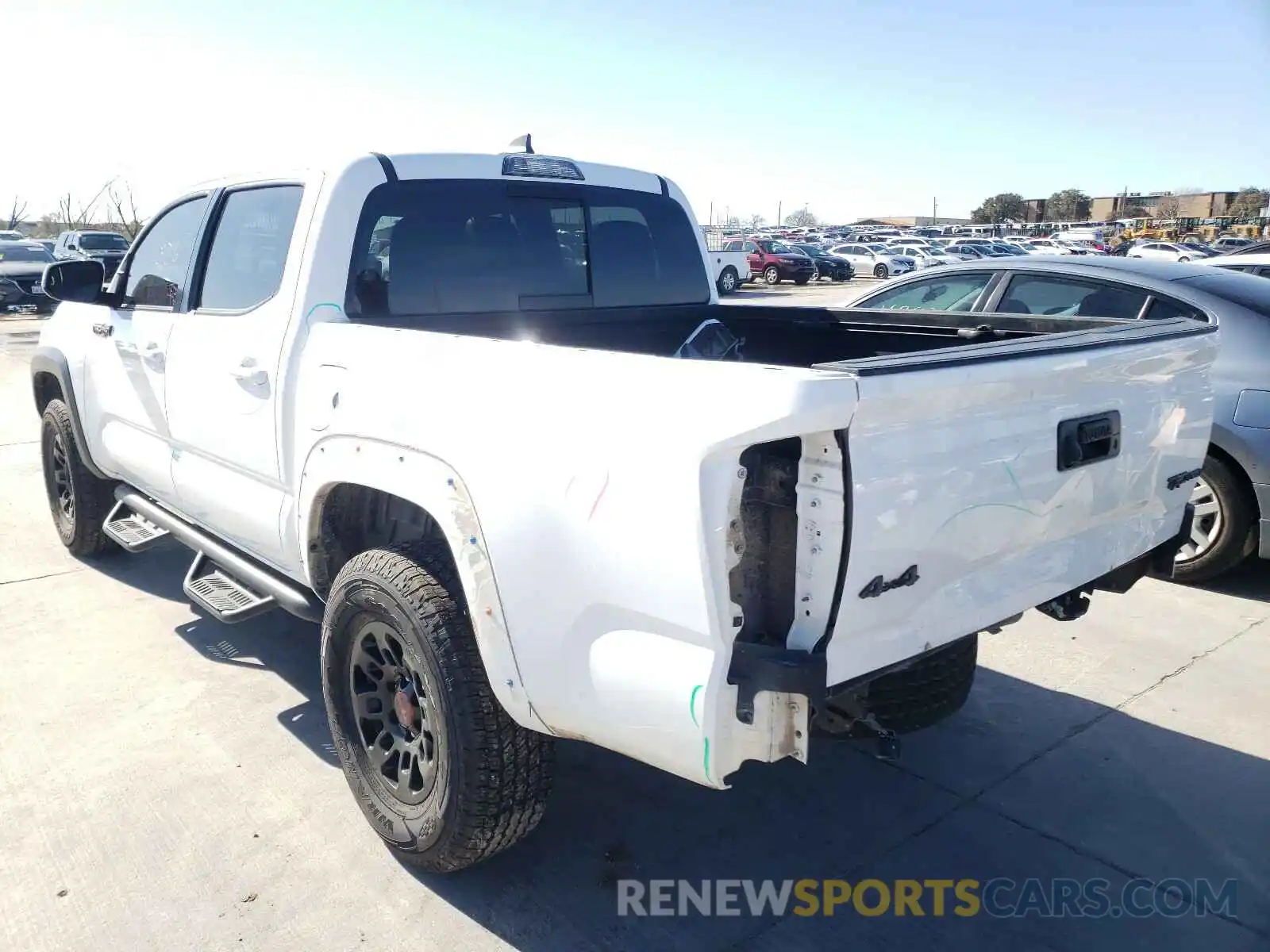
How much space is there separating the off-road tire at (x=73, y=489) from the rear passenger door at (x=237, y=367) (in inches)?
64.0

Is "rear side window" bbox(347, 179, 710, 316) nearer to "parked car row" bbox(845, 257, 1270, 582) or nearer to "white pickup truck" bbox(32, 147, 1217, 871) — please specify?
"white pickup truck" bbox(32, 147, 1217, 871)

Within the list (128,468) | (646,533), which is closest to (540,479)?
(646,533)

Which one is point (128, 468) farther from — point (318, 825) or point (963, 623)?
point (963, 623)

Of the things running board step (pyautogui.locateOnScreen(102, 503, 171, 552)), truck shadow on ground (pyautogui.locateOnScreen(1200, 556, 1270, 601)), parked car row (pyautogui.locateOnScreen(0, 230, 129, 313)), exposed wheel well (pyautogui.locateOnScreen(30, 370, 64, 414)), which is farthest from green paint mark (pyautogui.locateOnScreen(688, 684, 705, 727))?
parked car row (pyautogui.locateOnScreen(0, 230, 129, 313))

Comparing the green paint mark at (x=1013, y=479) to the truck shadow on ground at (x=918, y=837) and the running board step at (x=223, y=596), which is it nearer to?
the truck shadow on ground at (x=918, y=837)

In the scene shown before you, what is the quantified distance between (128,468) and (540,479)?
10.6 feet

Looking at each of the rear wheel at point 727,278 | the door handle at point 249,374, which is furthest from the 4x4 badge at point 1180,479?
the rear wheel at point 727,278

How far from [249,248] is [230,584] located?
1313mm

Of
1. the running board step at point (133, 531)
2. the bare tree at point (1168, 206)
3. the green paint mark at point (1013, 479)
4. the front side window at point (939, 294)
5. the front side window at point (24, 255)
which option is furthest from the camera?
the bare tree at point (1168, 206)

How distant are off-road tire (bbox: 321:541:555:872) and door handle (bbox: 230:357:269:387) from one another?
82 centimetres

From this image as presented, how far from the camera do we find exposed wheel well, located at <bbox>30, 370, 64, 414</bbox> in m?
5.64

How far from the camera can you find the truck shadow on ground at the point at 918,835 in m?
2.67

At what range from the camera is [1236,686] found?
4.07 metres

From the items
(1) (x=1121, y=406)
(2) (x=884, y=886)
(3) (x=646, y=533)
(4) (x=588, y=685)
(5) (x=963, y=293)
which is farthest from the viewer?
(5) (x=963, y=293)
